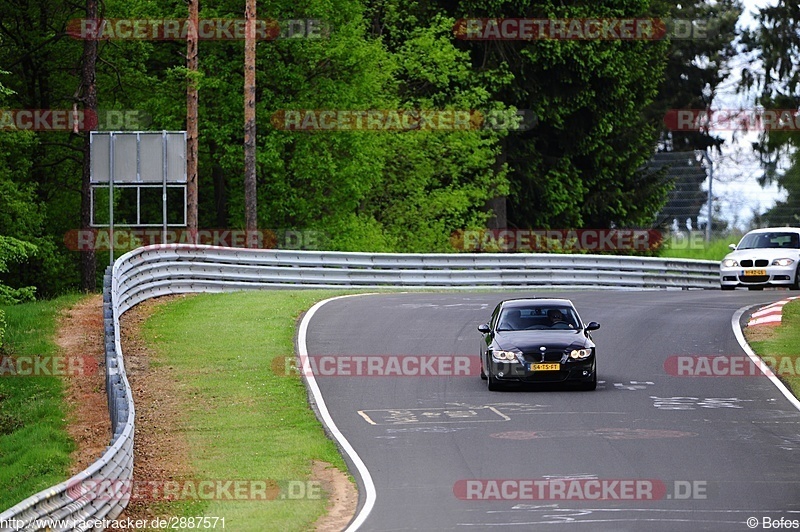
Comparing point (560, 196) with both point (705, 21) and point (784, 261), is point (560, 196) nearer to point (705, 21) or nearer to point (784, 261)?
point (784, 261)

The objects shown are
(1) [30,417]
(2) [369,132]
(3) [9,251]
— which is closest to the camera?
(1) [30,417]

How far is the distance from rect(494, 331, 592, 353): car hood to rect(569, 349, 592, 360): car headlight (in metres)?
0.08

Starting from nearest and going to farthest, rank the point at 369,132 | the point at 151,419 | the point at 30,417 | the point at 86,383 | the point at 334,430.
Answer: the point at 334,430
the point at 151,419
the point at 30,417
the point at 86,383
the point at 369,132

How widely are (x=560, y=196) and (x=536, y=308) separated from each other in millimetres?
30435

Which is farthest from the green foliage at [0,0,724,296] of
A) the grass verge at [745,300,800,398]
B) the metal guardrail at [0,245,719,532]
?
the grass verge at [745,300,800,398]

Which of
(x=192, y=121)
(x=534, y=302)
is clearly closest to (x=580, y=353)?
(x=534, y=302)

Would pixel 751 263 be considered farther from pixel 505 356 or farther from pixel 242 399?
pixel 242 399

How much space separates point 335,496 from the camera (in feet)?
51.6

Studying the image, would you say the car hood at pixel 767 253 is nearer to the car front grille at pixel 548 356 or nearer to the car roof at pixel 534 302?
the car roof at pixel 534 302

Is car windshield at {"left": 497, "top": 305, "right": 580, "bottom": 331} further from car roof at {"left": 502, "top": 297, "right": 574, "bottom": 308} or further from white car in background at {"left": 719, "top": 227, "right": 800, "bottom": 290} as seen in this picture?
white car in background at {"left": 719, "top": 227, "right": 800, "bottom": 290}

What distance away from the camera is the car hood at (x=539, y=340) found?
21.6m

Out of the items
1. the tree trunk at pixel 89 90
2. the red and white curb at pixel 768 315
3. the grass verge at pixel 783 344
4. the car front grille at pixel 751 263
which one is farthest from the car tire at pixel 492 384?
the tree trunk at pixel 89 90

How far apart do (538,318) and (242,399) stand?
5.05 metres

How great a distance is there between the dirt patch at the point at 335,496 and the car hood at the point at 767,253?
2114 centimetres
